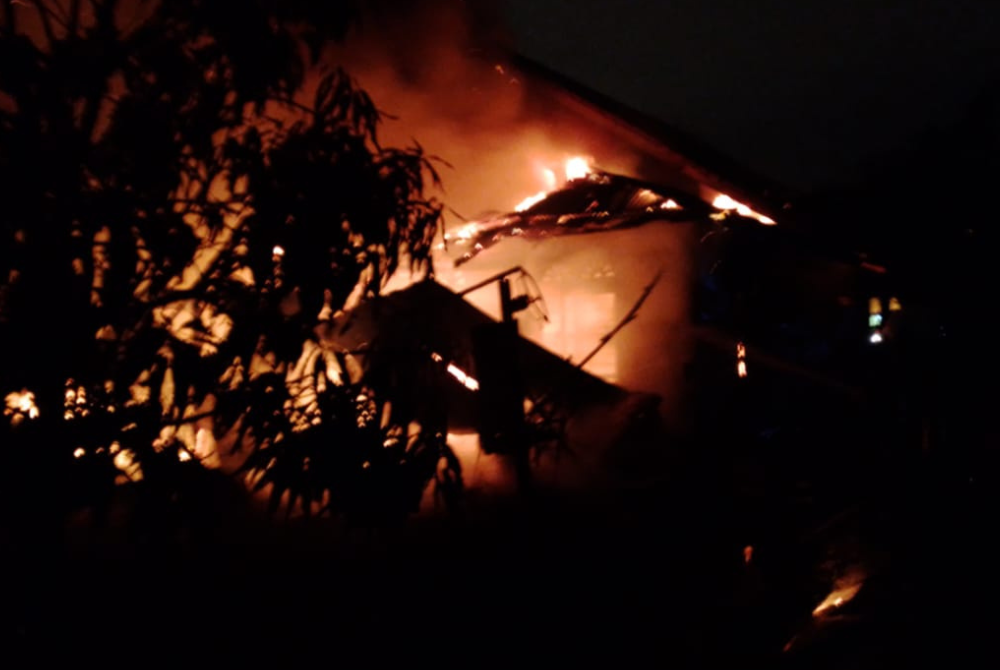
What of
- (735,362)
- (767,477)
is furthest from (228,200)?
(767,477)

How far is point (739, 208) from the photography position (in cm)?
795

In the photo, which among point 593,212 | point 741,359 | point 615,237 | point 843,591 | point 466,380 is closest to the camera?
point 466,380

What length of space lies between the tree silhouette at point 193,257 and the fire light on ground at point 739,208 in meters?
5.01

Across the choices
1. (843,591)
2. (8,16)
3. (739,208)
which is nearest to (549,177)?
(739,208)

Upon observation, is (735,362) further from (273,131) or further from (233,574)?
(273,131)

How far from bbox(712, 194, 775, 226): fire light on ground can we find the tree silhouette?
501 cm

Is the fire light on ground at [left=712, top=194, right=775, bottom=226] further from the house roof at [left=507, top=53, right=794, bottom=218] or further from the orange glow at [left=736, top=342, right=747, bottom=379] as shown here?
the orange glow at [left=736, top=342, right=747, bottom=379]

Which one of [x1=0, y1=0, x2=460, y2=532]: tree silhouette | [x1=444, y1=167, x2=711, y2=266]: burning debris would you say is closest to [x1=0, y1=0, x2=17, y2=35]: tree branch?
[x1=0, y1=0, x2=460, y2=532]: tree silhouette

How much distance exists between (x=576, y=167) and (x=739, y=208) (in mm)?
1980

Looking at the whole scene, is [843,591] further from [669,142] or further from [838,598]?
[669,142]

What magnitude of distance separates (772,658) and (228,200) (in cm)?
474

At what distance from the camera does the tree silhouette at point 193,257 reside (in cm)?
288

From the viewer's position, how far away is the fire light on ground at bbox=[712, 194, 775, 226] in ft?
25.1

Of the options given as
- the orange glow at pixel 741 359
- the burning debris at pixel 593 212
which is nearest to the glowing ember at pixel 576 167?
the burning debris at pixel 593 212
